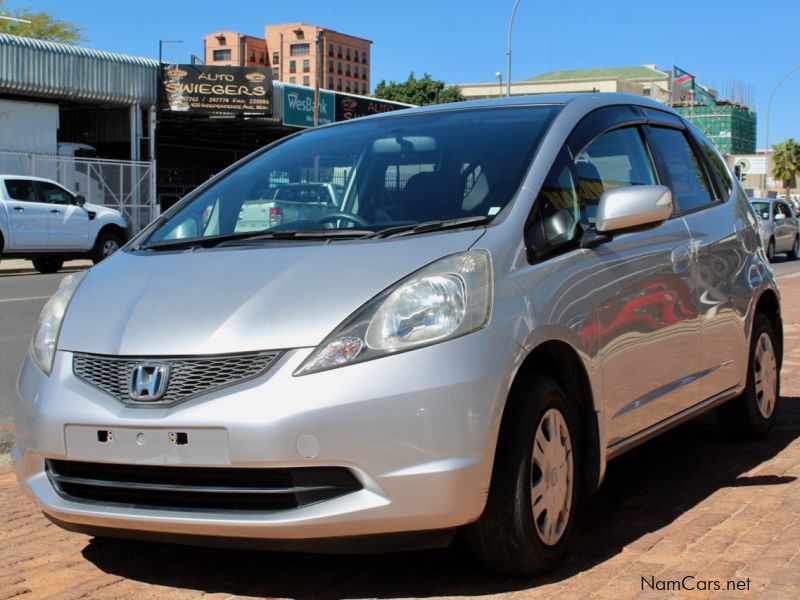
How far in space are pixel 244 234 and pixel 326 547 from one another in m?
1.33

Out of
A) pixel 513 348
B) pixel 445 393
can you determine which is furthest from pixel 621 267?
pixel 445 393

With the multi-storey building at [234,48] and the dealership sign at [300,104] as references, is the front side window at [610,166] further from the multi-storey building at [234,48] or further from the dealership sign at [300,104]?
the multi-storey building at [234,48]

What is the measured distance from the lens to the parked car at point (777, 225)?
27.4 m

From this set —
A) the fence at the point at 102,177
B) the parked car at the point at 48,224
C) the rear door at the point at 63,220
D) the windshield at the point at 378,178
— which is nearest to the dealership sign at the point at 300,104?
the fence at the point at 102,177

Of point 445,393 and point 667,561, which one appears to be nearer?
point 445,393

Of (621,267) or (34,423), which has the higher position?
(621,267)

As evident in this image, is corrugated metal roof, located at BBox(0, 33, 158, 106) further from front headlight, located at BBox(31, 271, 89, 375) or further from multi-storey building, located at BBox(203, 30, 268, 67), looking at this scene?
multi-storey building, located at BBox(203, 30, 268, 67)

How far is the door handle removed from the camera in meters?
4.67

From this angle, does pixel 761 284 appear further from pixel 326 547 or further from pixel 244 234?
pixel 326 547

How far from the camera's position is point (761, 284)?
571cm

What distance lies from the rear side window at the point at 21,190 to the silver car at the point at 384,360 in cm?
1725

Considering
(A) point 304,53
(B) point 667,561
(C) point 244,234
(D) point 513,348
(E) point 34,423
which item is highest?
(A) point 304,53

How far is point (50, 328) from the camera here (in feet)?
12.3

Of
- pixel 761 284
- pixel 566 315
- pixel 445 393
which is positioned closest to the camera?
pixel 445 393
